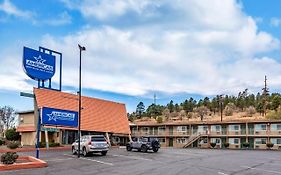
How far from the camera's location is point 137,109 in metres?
128

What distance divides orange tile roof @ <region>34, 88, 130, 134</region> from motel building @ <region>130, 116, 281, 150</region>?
1462 centimetres

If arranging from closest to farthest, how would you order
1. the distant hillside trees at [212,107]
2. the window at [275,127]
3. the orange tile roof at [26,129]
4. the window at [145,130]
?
1. the orange tile roof at [26,129]
2. the window at [275,127]
3. the window at [145,130]
4. the distant hillside trees at [212,107]

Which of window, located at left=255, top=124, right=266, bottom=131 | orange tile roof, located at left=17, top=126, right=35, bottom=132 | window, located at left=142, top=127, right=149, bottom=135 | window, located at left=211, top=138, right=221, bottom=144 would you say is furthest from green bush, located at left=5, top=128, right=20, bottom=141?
window, located at left=255, top=124, right=266, bottom=131

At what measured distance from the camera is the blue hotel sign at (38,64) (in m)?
34.7

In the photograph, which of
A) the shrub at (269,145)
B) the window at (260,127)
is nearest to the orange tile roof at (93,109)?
the window at (260,127)

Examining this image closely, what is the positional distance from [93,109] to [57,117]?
22152mm

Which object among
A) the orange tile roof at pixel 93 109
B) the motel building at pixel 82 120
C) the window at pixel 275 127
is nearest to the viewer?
the motel building at pixel 82 120

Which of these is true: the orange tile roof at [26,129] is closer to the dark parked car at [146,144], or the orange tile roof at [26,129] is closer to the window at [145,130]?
the dark parked car at [146,144]

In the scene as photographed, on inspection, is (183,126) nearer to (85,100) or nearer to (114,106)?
(114,106)

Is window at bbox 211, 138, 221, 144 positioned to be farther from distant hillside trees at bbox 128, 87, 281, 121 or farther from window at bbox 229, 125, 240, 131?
distant hillside trees at bbox 128, 87, 281, 121

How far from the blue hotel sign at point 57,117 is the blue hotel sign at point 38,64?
4.86 m

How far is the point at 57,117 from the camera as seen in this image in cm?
3189

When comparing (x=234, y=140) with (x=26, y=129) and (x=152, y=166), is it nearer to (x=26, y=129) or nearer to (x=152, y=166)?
(x=26, y=129)

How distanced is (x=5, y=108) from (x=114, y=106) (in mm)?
39012
